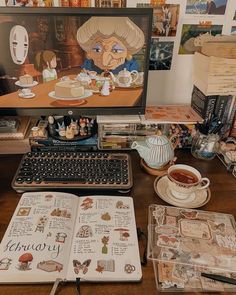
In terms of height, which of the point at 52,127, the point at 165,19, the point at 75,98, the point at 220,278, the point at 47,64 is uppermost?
the point at 165,19

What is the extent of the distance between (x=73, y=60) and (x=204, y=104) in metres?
0.48

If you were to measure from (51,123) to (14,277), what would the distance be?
53 centimetres

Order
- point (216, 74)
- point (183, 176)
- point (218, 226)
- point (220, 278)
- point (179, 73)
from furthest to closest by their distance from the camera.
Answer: point (179, 73), point (216, 74), point (183, 176), point (218, 226), point (220, 278)

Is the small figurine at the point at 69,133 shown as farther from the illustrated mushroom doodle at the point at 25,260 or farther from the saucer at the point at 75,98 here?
the illustrated mushroom doodle at the point at 25,260

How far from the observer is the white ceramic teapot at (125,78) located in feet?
2.81

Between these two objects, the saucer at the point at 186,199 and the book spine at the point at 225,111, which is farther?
the book spine at the point at 225,111

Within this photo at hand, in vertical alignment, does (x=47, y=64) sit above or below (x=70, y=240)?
above

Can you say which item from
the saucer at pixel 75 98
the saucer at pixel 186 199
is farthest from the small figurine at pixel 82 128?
the saucer at pixel 186 199

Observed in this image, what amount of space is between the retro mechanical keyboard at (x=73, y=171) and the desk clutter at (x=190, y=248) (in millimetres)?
145

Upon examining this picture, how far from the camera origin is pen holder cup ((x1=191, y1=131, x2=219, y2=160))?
934 mm

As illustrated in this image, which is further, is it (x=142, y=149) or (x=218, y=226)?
(x=142, y=149)

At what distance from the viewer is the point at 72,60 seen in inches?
32.3

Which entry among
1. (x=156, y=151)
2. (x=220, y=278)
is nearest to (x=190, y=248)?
(x=220, y=278)

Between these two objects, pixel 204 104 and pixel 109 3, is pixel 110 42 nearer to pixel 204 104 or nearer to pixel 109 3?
pixel 109 3
